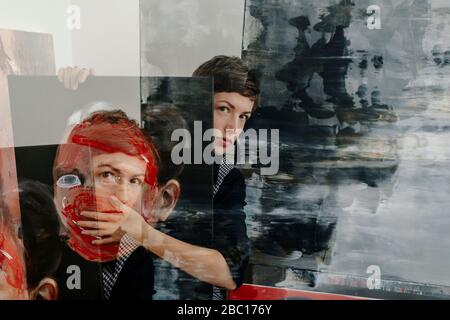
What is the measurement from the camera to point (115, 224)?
1.71 meters

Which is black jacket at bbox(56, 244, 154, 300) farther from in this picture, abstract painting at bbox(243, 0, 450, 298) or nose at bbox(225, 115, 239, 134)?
nose at bbox(225, 115, 239, 134)

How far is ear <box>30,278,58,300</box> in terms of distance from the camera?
5.68 feet

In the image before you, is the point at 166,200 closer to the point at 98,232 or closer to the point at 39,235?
the point at 98,232

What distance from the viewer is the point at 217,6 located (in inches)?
64.9

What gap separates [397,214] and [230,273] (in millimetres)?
637

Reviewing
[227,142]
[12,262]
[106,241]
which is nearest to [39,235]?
[12,262]

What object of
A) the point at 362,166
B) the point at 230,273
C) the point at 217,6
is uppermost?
the point at 217,6

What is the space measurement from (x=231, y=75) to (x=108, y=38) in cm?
46

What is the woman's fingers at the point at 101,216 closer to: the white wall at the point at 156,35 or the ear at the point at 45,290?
the ear at the point at 45,290

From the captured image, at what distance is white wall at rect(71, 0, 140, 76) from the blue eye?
387 millimetres

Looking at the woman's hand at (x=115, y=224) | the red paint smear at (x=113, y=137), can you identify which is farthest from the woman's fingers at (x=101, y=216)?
the red paint smear at (x=113, y=137)
